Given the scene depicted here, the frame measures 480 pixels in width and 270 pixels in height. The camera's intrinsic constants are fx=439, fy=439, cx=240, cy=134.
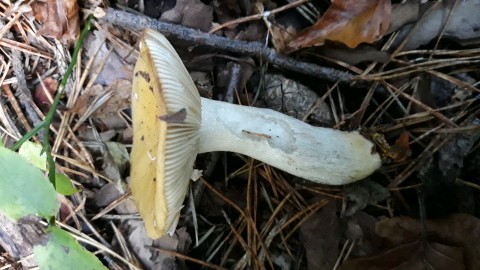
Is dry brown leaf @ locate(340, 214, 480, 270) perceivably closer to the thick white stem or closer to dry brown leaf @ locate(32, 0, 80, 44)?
the thick white stem

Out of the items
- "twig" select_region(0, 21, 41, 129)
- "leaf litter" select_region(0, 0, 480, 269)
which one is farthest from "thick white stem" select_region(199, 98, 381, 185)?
"twig" select_region(0, 21, 41, 129)

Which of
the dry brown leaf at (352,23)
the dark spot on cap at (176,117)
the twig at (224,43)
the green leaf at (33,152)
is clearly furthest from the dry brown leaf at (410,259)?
the green leaf at (33,152)

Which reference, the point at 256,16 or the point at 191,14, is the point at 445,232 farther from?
the point at 191,14

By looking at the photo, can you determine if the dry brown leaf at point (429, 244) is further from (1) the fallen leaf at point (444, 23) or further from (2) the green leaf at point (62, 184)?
(2) the green leaf at point (62, 184)

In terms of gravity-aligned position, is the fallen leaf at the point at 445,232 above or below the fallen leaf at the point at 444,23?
below

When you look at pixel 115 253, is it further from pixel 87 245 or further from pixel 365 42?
pixel 365 42

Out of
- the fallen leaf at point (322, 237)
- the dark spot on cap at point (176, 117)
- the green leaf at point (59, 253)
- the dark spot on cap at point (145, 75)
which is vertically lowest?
the fallen leaf at point (322, 237)

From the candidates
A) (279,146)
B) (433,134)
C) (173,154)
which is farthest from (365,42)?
(173,154)
